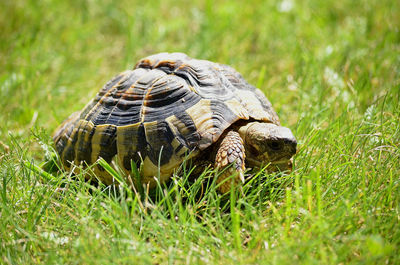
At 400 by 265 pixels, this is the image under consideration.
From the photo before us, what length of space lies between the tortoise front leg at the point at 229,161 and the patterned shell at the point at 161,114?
0.09 meters

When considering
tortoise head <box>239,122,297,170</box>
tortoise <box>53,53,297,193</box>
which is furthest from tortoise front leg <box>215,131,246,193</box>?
tortoise head <box>239,122,297,170</box>

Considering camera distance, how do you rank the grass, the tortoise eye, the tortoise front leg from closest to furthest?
the grass → the tortoise front leg → the tortoise eye

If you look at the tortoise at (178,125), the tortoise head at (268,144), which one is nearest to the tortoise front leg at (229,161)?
the tortoise at (178,125)

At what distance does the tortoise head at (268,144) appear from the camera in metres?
2.13

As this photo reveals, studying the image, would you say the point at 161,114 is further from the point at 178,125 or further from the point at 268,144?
the point at 268,144

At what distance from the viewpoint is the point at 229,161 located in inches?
80.8

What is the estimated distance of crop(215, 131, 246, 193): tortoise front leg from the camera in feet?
6.67

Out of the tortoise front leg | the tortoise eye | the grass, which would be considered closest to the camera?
the grass

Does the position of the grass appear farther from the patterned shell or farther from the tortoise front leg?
the patterned shell

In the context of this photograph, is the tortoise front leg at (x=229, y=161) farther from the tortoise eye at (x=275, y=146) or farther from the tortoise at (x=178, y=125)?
the tortoise eye at (x=275, y=146)

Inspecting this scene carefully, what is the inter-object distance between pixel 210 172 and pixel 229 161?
160mm

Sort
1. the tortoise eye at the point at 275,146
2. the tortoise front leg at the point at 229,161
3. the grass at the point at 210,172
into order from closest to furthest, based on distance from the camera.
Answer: the grass at the point at 210,172 → the tortoise front leg at the point at 229,161 → the tortoise eye at the point at 275,146

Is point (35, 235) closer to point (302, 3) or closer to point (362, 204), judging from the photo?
point (362, 204)

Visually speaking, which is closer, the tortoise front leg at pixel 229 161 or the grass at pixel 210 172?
the grass at pixel 210 172
